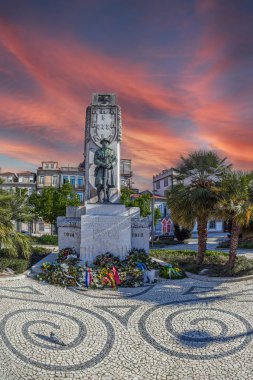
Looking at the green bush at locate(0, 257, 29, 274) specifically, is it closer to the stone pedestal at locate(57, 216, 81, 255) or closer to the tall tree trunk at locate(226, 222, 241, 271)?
the stone pedestal at locate(57, 216, 81, 255)

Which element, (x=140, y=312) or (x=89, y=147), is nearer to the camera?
(x=140, y=312)

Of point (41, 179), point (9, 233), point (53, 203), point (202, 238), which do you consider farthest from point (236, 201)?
point (41, 179)

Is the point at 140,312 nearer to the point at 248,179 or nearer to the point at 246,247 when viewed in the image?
the point at 248,179

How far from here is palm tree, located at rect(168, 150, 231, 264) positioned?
1496 centimetres

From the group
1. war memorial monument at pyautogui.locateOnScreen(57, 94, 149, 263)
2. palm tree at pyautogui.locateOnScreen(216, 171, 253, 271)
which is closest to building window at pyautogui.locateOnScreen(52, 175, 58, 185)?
war memorial monument at pyautogui.locateOnScreen(57, 94, 149, 263)

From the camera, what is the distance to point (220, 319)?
29.2 ft

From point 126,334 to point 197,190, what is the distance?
8.89 meters

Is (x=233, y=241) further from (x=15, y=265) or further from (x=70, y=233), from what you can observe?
(x=15, y=265)

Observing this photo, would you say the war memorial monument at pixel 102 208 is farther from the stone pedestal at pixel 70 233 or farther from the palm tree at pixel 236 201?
the palm tree at pixel 236 201

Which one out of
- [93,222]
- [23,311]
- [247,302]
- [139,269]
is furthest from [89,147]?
[247,302]

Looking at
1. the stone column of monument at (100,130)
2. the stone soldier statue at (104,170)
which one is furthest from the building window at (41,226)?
the stone soldier statue at (104,170)

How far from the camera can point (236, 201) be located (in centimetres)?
1377

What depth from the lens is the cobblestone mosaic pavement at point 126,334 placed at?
20.4 ft

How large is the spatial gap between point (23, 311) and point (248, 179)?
11.3m
